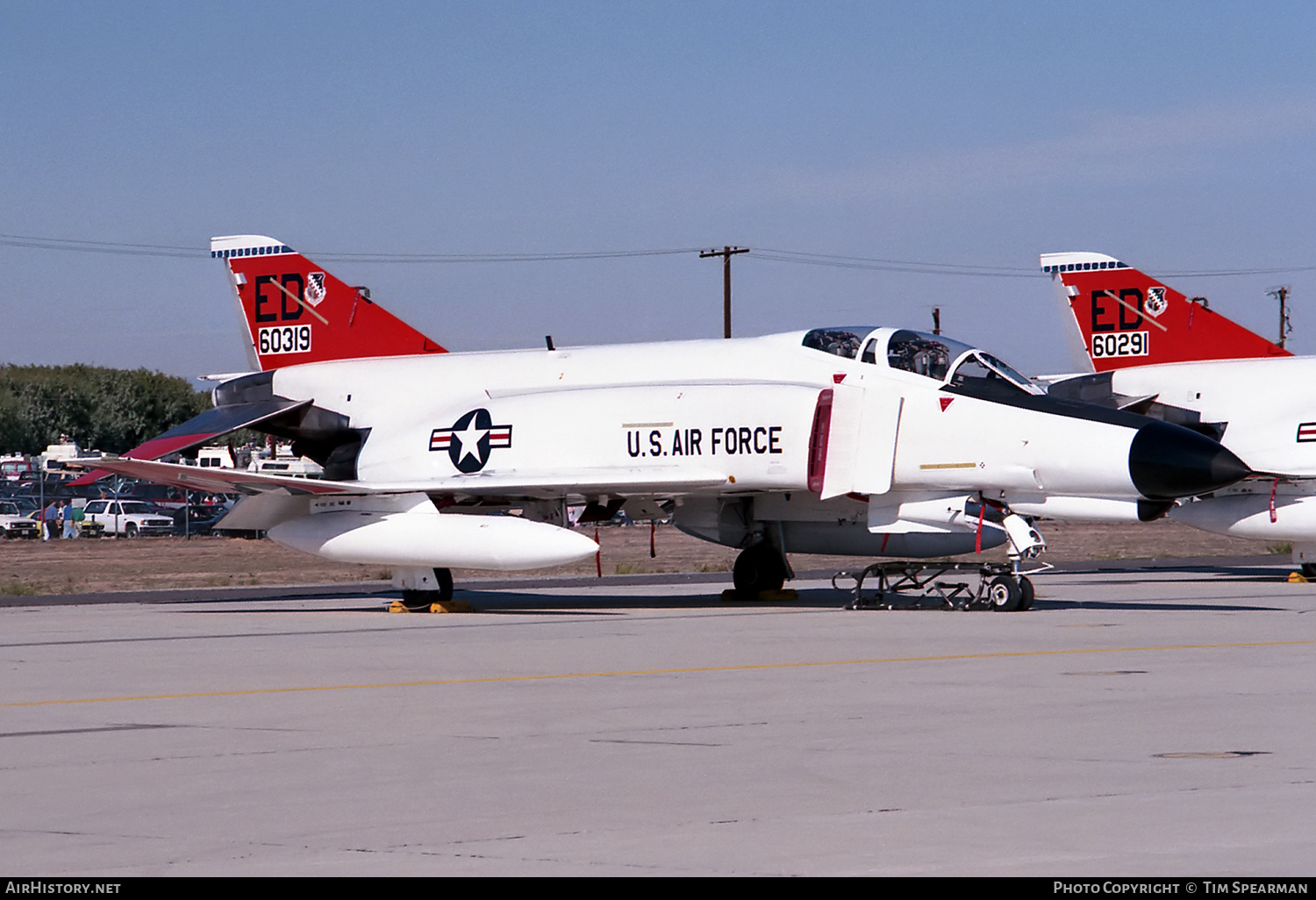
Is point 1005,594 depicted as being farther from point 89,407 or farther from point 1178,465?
point 89,407

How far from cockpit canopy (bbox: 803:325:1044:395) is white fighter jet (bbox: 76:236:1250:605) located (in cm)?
2

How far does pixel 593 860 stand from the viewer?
5371 millimetres

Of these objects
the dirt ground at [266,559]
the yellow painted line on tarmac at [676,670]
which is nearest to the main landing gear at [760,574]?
the dirt ground at [266,559]

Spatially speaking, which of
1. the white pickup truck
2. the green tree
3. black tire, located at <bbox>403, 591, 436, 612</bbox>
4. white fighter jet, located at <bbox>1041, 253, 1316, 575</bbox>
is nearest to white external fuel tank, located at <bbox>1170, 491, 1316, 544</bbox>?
white fighter jet, located at <bbox>1041, 253, 1316, 575</bbox>

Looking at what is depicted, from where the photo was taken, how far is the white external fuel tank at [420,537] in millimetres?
17625

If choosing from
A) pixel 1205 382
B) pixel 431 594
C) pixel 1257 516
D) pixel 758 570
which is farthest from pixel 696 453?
pixel 1205 382

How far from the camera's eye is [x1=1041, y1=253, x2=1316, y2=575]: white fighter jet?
957 inches

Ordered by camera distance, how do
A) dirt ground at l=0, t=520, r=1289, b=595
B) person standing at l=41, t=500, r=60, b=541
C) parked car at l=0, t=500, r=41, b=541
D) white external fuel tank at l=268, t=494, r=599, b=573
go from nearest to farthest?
1. white external fuel tank at l=268, t=494, r=599, b=573
2. dirt ground at l=0, t=520, r=1289, b=595
3. person standing at l=41, t=500, r=60, b=541
4. parked car at l=0, t=500, r=41, b=541

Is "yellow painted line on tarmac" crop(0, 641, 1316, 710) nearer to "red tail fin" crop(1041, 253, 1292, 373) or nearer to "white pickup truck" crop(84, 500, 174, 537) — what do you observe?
"red tail fin" crop(1041, 253, 1292, 373)

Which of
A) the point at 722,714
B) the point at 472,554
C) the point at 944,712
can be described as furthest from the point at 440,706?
the point at 472,554

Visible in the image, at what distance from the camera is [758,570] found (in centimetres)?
2066

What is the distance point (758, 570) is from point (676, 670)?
29.1 feet

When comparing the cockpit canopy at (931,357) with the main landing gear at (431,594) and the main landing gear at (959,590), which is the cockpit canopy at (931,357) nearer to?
the main landing gear at (959,590)
